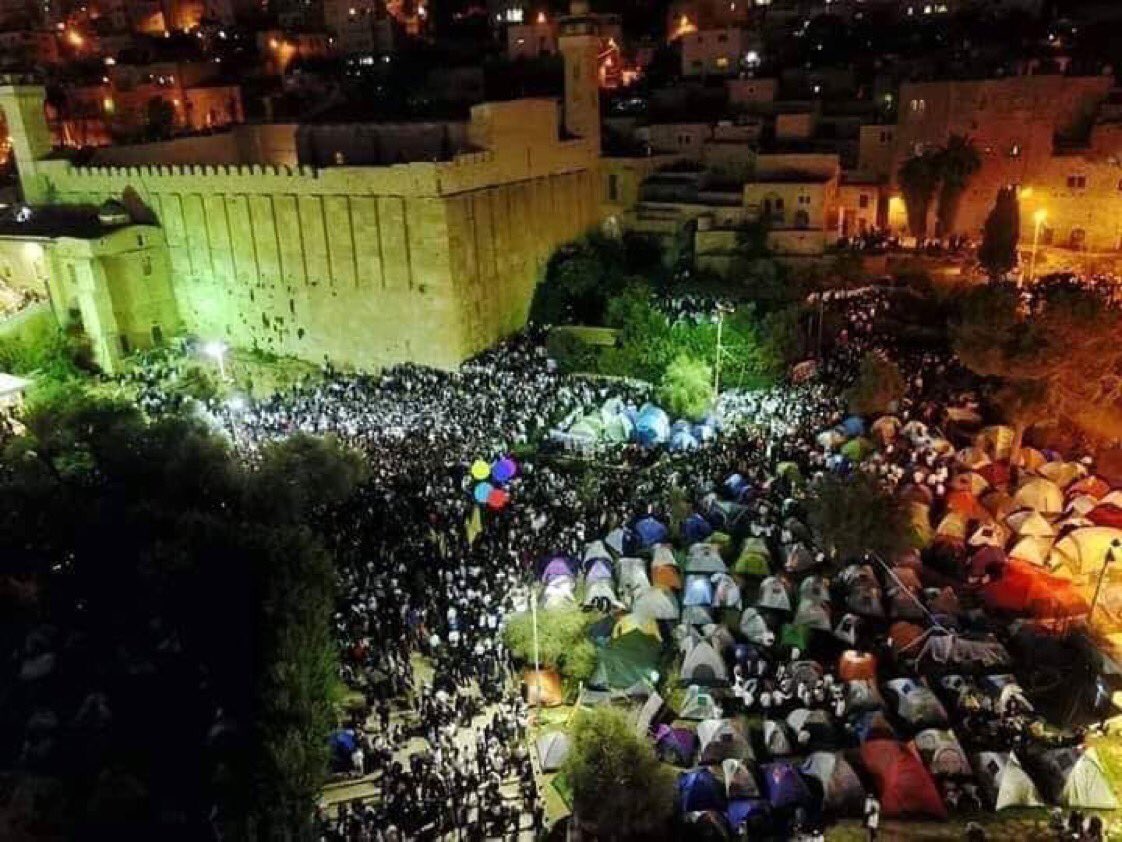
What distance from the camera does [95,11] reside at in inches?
2404

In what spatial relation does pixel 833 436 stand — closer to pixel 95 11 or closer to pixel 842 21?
pixel 842 21

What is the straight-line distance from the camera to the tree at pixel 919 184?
100 feet

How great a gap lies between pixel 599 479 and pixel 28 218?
2625 cm

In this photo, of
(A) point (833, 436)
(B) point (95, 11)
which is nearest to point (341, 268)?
(A) point (833, 436)

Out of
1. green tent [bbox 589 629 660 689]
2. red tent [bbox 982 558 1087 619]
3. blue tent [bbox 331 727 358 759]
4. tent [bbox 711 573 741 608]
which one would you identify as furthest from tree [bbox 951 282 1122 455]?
blue tent [bbox 331 727 358 759]

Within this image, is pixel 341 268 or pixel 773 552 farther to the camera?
pixel 341 268

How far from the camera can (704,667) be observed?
48.9 ft

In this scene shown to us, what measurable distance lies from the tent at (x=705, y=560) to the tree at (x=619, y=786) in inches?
215

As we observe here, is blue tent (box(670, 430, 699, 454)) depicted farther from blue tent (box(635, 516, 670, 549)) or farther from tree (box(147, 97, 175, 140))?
tree (box(147, 97, 175, 140))

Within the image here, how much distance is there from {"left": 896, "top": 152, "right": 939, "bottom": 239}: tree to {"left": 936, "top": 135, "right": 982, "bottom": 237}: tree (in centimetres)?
25

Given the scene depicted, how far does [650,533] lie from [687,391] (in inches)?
252

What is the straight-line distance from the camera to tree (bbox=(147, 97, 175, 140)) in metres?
44.6

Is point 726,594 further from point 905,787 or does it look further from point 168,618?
point 168,618

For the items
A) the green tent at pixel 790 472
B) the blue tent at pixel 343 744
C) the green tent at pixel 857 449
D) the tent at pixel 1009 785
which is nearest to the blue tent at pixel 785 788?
the tent at pixel 1009 785
